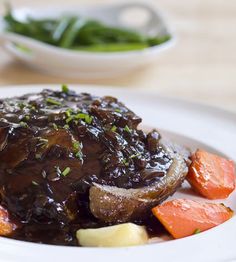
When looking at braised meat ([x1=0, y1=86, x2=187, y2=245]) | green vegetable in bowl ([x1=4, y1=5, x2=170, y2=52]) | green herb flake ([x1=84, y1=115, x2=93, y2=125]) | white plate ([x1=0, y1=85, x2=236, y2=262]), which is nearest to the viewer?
white plate ([x1=0, y1=85, x2=236, y2=262])

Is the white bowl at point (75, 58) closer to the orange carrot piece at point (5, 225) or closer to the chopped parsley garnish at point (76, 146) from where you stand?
the chopped parsley garnish at point (76, 146)

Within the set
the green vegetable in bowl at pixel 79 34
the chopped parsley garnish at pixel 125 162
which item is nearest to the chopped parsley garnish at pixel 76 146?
the chopped parsley garnish at pixel 125 162

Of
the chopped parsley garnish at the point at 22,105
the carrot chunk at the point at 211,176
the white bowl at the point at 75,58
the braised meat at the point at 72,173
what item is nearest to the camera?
the braised meat at the point at 72,173

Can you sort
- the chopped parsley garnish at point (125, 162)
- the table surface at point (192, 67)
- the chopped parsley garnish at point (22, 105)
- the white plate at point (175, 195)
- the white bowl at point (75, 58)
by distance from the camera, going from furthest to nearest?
1. the table surface at point (192, 67)
2. the white bowl at point (75, 58)
3. the chopped parsley garnish at point (22, 105)
4. the chopped parsley garnish at point (125, 162)
5. the white plate at point (175, 195)

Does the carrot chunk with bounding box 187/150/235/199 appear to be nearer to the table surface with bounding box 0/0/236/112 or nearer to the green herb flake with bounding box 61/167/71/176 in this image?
the green herb flake with bounding box 61/167/71/176

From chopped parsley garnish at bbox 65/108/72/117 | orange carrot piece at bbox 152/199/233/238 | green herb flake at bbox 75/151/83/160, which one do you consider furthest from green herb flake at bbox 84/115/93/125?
orange carrot piece at bbox 152/199/233/238

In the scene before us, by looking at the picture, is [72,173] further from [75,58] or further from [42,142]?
[75,58]

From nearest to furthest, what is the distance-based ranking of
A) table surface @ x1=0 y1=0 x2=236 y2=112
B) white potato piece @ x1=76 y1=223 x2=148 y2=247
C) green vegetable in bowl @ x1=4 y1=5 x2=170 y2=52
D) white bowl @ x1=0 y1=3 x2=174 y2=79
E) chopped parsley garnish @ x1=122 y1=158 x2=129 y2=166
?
1. white potato piece @ x1=76 y1=223 x2=148 y2=247
2. chopped parsley garnish @ x1=122 y1=158 x2=129 y2=166
3. white bowl @ x1=0 y1=3 x2=174 y2=79
4. table surface @ x1=0 y1=0 x2=236 y2=112
5. green vegetable in bowl @ x1=4 y1=5 x2=170 y2=52
